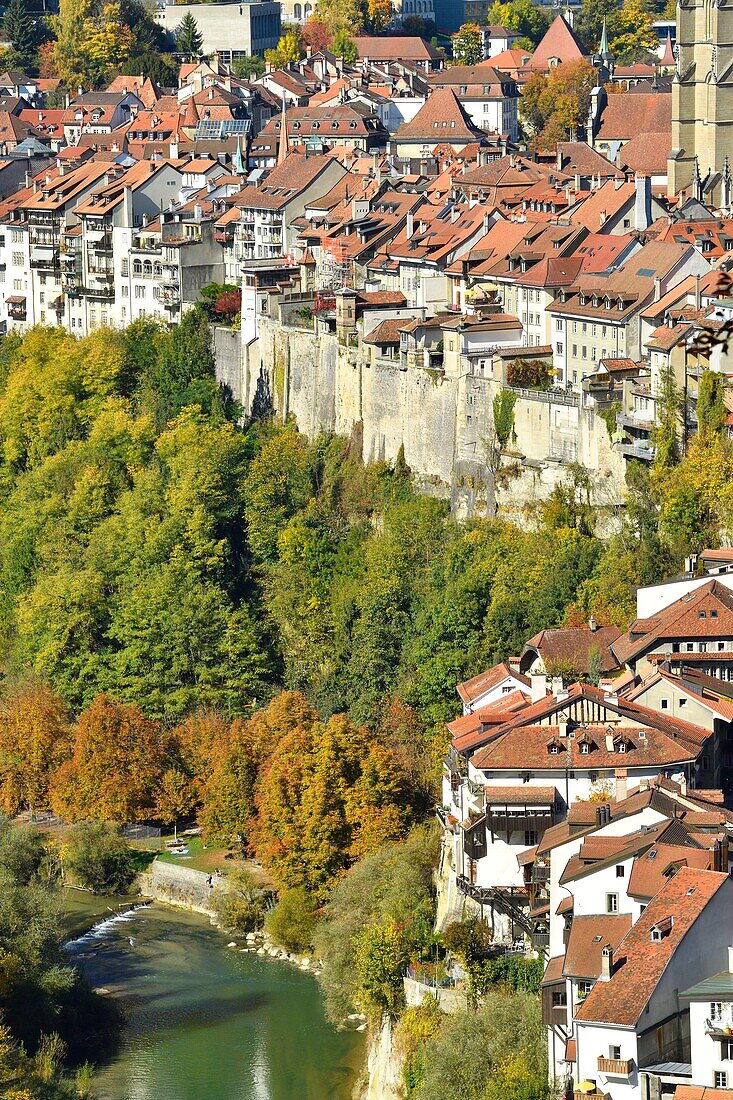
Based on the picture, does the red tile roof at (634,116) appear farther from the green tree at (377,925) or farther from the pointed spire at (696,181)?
the green tree at (377,925)

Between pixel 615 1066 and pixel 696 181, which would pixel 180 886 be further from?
pixel 696 181

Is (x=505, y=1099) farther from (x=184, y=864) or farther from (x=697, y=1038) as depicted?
(x=184, y=864)

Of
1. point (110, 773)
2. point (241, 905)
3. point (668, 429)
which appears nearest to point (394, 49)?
point (668, 429)

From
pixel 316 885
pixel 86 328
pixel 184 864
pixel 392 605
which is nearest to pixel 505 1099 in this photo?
pixel 316 885

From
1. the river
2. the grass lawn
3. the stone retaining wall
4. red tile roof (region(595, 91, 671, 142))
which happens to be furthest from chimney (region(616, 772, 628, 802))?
red tile roof (region(595, 91, 671, 142))

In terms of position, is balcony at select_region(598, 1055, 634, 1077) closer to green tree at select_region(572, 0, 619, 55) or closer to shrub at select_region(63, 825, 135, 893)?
shrub at select_region(63, 825, 135, 893)

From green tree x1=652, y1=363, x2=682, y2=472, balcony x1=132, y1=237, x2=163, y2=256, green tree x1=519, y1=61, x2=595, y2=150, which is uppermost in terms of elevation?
green tree x1=519, y1=61, x2=595, y2=150
